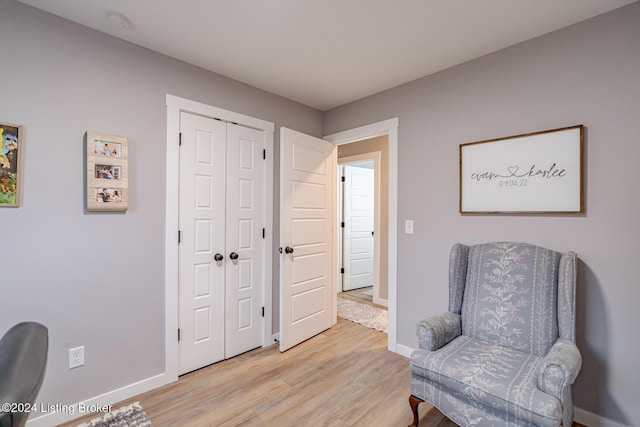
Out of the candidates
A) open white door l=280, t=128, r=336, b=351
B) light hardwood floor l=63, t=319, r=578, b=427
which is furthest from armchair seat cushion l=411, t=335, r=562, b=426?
open white door l=280, t=128, r=336, b=351

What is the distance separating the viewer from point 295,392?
2.13 m

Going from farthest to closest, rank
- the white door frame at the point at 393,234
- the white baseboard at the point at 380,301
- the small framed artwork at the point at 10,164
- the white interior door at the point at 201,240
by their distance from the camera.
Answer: the white baseboard at the point at 380,301 → the white door frame at the point at 393,234 → the white interior door at the point at 201,240 → the small framed artwork at the point at 10,164

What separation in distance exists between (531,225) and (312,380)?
196 centimetres

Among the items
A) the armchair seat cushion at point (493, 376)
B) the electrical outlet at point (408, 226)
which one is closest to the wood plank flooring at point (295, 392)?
the armchair seat cushion at point (493, 376)

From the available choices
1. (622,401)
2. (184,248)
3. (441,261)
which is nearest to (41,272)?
(184,248)

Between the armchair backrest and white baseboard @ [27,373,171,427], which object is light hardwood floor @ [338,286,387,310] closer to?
the armchair backrest

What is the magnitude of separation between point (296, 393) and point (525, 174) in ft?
7.32

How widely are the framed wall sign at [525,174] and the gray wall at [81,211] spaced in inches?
92.1

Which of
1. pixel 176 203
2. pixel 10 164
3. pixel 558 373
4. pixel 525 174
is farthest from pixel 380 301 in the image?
pixel 10 164

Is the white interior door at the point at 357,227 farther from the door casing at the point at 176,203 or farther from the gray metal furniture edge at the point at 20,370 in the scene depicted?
the gray metal furniture edge at the point at 20,370

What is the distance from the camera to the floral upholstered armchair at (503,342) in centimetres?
134

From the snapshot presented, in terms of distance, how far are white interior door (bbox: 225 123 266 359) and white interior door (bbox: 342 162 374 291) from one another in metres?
2.43

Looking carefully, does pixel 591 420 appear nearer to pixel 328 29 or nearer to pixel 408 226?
pixel 408 226

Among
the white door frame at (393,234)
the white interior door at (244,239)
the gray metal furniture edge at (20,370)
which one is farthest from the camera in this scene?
the white door frame at (393,234)
